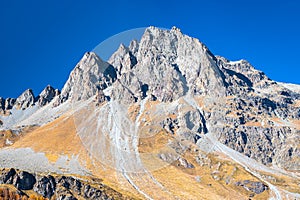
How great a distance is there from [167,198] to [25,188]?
2503 inches

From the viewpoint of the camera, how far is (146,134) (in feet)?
172

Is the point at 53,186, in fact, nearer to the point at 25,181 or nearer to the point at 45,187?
the point at 45,187

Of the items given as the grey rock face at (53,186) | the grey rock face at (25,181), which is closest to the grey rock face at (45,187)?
the grey rock face at (53,186)

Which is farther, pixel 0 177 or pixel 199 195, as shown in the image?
pixel 199 195

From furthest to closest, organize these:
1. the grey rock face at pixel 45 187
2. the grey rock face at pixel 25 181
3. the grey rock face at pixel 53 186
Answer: the grey rock face at pixel 25 181 → the grey rock face at pixel 53 186 → the grey rock face at pixel 45 187

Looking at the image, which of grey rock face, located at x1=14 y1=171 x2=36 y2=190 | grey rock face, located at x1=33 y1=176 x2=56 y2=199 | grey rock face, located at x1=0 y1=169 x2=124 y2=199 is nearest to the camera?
grey rock face, located at x1=33 y1=176 x2=56 y2=199

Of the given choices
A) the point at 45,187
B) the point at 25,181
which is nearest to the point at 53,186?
the point at 45,187

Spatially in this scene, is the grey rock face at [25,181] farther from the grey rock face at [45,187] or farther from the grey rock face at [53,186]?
the grey rock face at [45,187]

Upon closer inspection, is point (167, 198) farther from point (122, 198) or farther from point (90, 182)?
point (90, 182)

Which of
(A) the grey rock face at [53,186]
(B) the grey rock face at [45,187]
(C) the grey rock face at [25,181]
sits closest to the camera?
(B) the grey rock face at [45,187]

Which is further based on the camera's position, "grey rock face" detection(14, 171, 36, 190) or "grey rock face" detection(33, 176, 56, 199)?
"grey rock face" detection(14, 171, 36, 190)

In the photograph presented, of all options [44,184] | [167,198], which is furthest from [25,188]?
[167,198]

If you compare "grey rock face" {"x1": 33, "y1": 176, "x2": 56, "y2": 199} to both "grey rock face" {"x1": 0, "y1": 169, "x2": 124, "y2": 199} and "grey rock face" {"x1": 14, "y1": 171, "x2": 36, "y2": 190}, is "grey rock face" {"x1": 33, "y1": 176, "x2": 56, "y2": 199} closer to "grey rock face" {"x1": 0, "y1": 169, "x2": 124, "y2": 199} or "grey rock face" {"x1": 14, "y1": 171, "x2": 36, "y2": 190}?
"grey rock face" {"x1": 0, "y1": 169, "x2": 124, "y2": 199}

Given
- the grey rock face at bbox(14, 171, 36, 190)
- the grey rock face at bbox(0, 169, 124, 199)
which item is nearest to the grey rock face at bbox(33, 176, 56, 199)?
the grey rock face at bbox(0, 169, 124, 199)
